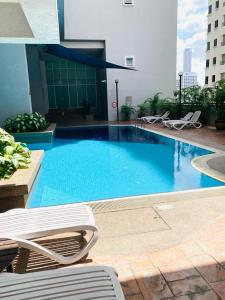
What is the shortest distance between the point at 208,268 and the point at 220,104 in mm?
10042

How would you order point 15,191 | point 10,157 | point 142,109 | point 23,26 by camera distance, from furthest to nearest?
point 142,109 → point 23,26 → point 10,157 → point 15,191

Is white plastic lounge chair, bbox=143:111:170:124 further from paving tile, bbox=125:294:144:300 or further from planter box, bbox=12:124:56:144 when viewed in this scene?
paving tile, bbox=125:294:144:300

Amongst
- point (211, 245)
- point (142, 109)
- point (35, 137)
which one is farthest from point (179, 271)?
point (142, 109)

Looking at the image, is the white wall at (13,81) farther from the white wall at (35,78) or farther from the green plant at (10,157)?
the white wall at (35,78)

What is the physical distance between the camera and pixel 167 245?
280cm

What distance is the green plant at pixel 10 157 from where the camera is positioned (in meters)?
3.80

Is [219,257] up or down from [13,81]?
down

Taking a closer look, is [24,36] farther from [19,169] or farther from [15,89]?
[15,89]

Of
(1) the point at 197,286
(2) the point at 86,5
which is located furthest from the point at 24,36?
(2) the point at 86,5

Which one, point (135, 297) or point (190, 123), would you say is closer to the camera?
point (135, 297)

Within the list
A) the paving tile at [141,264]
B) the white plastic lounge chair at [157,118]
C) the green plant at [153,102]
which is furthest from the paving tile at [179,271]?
the green plant at [153,102]

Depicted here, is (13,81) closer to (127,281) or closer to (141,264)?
(141,264)

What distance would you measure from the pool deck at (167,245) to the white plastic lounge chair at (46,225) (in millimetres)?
363

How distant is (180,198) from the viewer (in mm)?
4102
